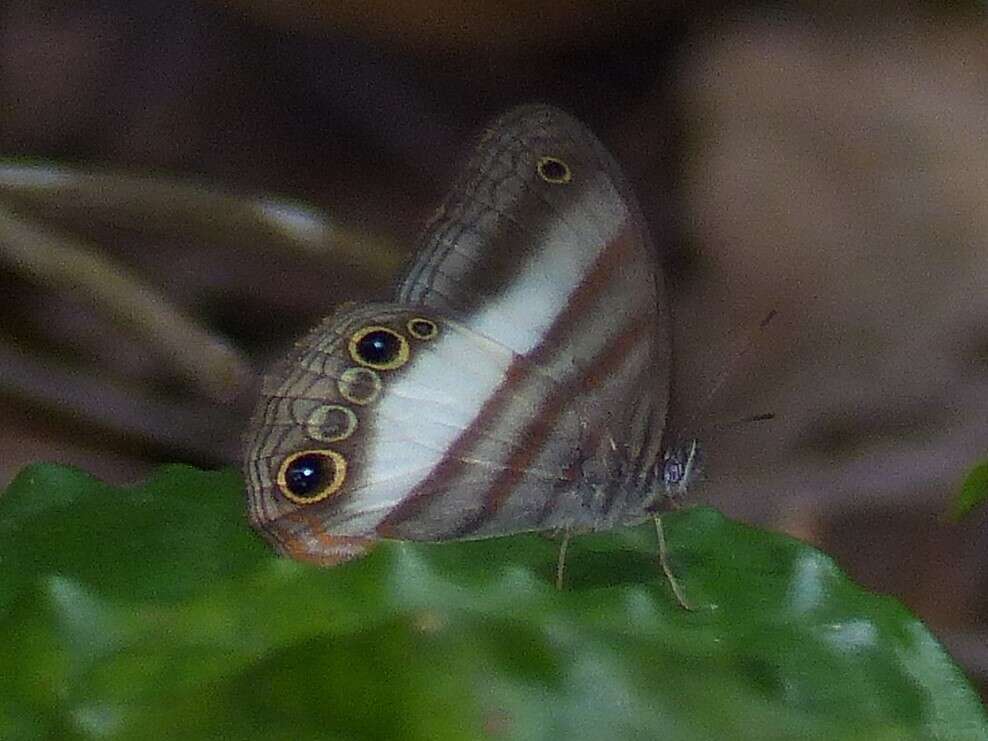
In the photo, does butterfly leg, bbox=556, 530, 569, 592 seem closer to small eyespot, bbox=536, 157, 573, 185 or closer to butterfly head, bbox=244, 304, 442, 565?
butterfly head, bbox=244, 304, 442, 565

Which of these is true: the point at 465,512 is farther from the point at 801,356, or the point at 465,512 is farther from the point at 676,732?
the point at 801,356

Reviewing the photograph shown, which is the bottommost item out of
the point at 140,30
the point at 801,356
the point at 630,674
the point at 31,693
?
the point at 140,30

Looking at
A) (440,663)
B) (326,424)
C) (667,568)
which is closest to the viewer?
(440,663)

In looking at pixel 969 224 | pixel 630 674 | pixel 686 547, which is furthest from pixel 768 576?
pixel 969 224

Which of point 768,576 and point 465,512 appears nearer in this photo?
point 768,576

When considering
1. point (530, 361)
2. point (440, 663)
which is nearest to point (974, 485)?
point (530, 361)

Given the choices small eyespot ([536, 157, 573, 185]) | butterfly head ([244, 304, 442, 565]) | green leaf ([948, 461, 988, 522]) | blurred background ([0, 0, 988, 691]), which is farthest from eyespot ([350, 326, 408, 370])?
blurred background ([0, 0, 988, 691])

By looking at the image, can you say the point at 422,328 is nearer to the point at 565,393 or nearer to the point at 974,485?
the point at 565,393
